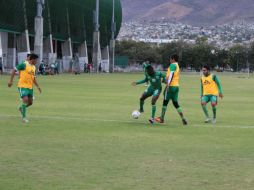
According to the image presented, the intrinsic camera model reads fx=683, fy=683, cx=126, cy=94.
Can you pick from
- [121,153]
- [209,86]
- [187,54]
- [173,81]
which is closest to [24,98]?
[173,81]

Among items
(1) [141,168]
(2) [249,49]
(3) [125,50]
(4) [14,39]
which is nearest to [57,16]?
(4) [14,39]

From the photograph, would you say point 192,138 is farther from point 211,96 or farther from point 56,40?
→ point 56,40

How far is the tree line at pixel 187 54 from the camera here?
17112cm

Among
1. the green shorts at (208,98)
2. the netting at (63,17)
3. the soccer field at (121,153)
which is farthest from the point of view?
the netting at (63,17)

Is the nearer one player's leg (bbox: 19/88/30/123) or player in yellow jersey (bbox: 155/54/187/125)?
player's leg (bbox: 19/88/30/123)

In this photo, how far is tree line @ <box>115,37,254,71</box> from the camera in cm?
17112

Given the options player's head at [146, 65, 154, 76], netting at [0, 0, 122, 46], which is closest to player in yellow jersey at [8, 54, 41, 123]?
player's head at [146, 65, 154, 76]

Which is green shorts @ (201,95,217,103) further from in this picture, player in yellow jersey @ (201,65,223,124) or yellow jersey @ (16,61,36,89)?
yellow jersey @ (16,61,36,89)

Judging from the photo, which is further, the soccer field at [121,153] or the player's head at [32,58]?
the player's head at [32,58]

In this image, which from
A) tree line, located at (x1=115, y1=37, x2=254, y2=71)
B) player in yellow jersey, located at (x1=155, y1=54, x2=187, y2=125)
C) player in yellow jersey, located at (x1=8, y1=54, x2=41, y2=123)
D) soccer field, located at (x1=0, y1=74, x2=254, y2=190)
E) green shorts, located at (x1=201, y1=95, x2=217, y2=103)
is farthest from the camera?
tree line, located at (x1=115, y1=37, x2=254, y2=71)

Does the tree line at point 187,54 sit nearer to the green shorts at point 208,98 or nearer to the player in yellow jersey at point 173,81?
the green shorts at point 208,98

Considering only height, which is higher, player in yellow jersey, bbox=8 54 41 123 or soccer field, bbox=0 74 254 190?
player in yellow jersey, bbox=8 54 41 123

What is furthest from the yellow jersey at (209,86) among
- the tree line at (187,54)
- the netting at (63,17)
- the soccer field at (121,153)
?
the tree line at (187,54)

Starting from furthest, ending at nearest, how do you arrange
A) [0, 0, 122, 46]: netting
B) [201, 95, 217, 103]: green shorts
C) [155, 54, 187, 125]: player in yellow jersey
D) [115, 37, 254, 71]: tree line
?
1. [115, 37, 254, 71]: tree line
2. [0, 0, 122, 46]: netting
3. [201, 95, 217, 103]: green shorts
4. [155, 54, 187, 125]: player in yellow jersey
